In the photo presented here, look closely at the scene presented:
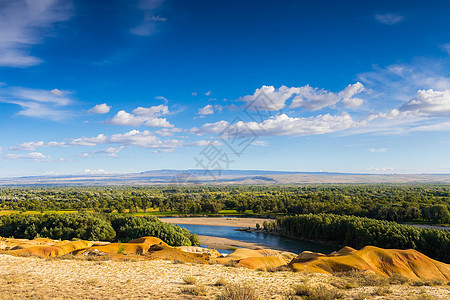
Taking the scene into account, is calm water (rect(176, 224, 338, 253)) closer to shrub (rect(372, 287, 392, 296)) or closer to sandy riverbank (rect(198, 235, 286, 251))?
sandy riverbank (rect(198, 235, 286, 251))

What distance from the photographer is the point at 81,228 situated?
61.8 m

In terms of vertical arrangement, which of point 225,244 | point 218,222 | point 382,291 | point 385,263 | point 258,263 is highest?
point 382,291

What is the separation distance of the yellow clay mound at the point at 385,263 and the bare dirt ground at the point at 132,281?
632 cm

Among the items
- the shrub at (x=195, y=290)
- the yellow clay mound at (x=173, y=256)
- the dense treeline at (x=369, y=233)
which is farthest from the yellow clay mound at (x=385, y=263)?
the dense treeline at (x=369, y=233)

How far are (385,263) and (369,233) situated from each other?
2916 centimetres

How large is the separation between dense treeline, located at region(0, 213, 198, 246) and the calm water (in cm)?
1915

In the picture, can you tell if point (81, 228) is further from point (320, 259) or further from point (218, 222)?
point (320, 259)

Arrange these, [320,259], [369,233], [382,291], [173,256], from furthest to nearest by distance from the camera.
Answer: [369,233]
[173,256]
[320,259]
[382,291]

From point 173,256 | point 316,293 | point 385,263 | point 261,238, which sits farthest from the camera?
point 261,238

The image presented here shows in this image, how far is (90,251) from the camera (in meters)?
27.1

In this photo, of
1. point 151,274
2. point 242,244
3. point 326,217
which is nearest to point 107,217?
point 242,244

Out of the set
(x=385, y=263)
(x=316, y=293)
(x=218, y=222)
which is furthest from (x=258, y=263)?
(x=218, y=222)

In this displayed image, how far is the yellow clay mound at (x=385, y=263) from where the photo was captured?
25178 mm

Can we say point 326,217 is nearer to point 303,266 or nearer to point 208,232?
point 208,232
